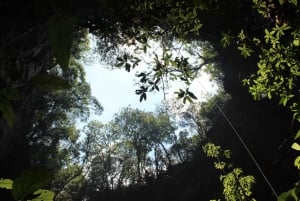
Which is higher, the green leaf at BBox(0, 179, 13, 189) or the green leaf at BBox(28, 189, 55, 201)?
the green leaf at BBox(0, 179, 13, 189)

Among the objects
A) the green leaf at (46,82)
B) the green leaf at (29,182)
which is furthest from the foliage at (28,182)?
the green leaf at (46,82)

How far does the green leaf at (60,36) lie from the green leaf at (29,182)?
0.46ft

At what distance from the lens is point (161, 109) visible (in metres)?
30.9

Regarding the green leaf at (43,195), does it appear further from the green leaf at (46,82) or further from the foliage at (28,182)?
the green leaf at (46,82)

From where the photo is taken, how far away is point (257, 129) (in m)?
23.9

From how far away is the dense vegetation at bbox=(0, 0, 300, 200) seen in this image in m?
0.68

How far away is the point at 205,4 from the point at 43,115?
29135 mm

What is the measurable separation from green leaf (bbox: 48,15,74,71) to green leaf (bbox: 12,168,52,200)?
140 mm

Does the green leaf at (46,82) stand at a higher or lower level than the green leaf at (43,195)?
higher

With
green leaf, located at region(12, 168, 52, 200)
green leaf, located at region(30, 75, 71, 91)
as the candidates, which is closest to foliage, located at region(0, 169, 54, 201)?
green leaf, located at region(12, 168, 52, 200)

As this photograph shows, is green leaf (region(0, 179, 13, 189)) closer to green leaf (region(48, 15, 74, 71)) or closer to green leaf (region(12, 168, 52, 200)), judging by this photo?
green leaf (region(12, 168, 52, 200))

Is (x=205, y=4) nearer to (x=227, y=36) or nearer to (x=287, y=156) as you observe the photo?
(x=227, y=36)

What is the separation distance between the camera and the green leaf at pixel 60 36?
380 mm

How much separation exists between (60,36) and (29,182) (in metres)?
0.19
